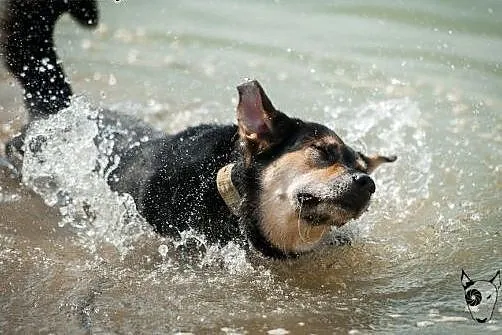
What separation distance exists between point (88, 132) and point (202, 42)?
148 inches

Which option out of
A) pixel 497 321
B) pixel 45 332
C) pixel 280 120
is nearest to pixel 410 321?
pixel 497 321

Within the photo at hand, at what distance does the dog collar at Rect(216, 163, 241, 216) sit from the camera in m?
5.00

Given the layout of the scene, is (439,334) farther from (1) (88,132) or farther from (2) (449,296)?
(1) (88,132)

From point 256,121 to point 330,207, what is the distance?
69 cm

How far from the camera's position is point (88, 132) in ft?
19.5

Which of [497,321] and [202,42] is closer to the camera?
[497,321]

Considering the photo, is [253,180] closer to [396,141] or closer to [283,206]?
[283,206]

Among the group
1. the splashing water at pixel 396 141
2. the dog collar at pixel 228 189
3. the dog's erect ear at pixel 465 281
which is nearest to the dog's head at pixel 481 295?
the dog's erect ear at pixel 465 281

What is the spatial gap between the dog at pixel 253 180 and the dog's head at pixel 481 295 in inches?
32.6

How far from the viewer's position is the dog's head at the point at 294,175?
15.6 ft

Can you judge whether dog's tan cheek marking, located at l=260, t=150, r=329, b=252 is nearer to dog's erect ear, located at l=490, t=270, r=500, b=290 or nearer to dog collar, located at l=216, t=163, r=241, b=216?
dog collar, located at l=216, t=163, r=241, b=216

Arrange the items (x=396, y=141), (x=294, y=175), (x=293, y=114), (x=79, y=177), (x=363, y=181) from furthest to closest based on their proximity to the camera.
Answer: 1. (x=293, y=114)
2. (x=396, y=141)
3. (x=79, y=177)
4. (x=294, y=175)
5. (x=363, y=181)

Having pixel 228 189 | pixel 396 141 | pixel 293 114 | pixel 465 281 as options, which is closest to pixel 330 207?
pixel 228 189

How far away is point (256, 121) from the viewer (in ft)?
16.2
